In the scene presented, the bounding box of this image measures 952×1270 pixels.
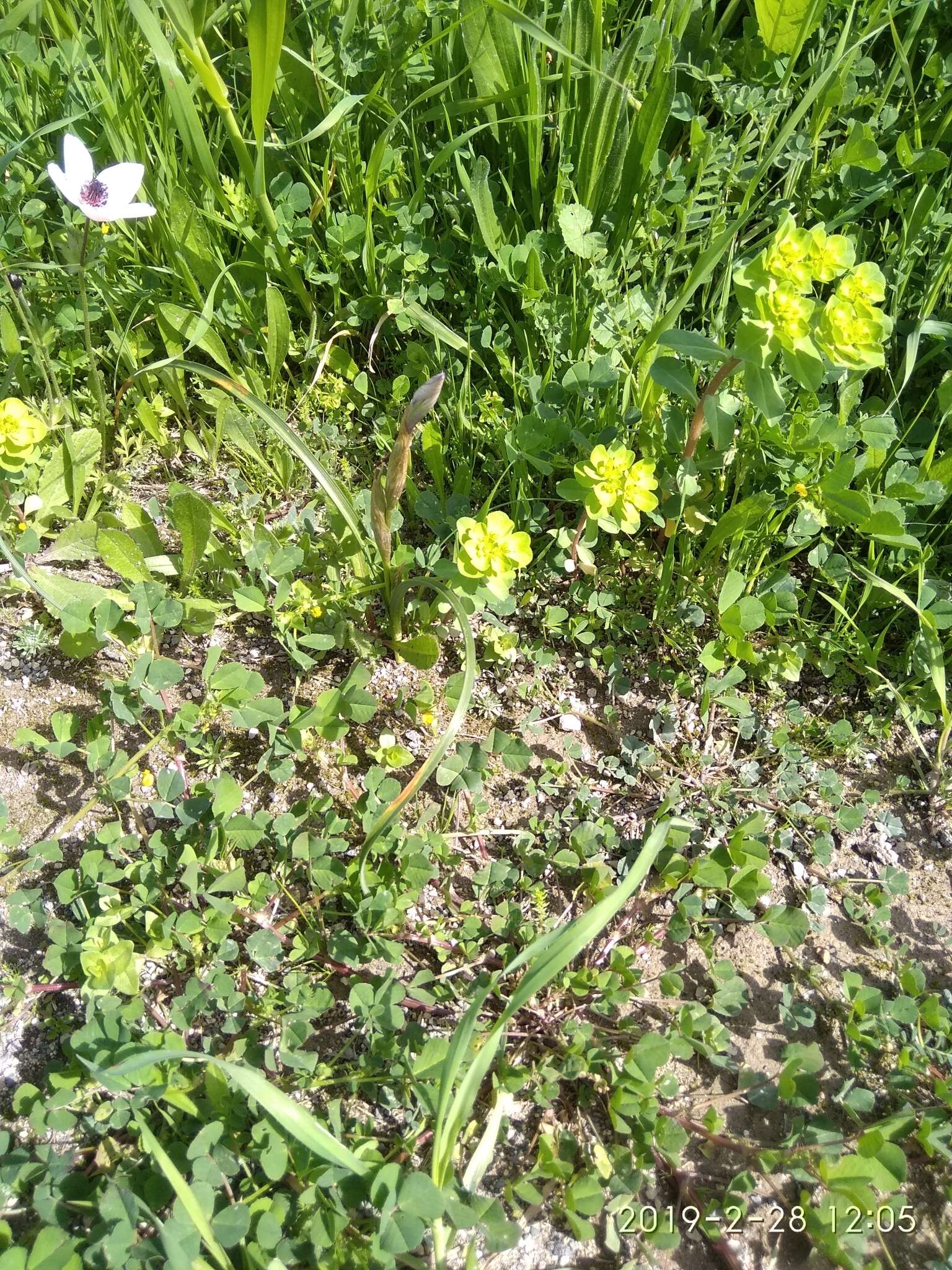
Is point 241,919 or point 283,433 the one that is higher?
point 283,433

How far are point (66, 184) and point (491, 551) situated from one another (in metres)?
1.28

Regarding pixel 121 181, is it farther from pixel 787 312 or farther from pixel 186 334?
pixel 787 312

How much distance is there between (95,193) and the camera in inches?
83.0

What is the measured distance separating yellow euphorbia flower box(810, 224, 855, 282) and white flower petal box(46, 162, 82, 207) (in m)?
1.62

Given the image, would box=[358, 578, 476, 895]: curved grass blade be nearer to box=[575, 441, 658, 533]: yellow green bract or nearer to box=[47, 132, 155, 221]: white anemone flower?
box=[575, 441, 658, 533]: yellow green bract

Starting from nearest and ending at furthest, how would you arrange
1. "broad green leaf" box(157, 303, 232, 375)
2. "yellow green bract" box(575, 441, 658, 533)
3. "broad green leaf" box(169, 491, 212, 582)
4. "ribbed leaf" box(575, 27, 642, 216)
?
"yellow green bract" box(575, 441, 658, 533) < "broad green leaf" box(169, 491, 212, 582) < "ribbed leaf" box(575, 27, 642, 216) < "broad green leaf" box(157, 303, 232, 375)

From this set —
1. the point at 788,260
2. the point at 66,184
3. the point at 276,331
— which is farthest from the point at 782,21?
the point at 66,184

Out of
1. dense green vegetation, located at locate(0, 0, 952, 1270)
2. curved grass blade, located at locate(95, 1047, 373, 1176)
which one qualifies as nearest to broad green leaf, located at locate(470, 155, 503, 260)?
dense green vegetation, located at locate(0, 0, 952, 1270)

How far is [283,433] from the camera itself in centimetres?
213

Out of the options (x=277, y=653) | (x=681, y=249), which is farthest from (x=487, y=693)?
(x=681, y=249)

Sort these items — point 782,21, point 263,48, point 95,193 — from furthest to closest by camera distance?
point 782,21, point 95,193, point 263,48

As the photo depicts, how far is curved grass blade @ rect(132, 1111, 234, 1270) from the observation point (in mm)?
1494

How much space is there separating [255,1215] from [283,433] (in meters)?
1.59

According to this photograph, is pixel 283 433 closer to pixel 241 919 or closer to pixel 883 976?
pixel 241 919
